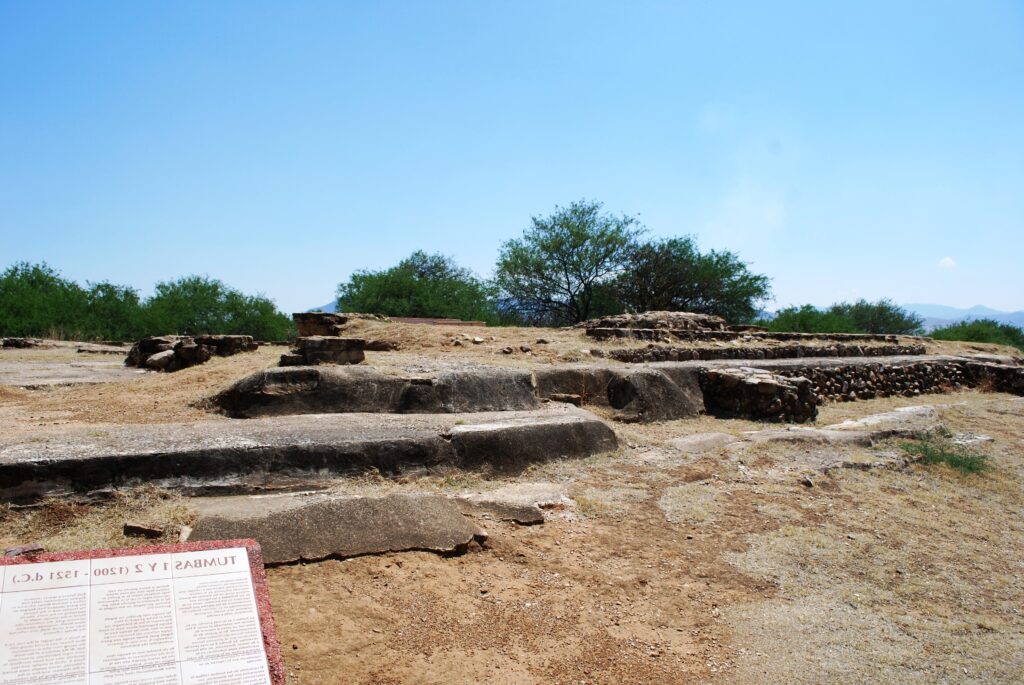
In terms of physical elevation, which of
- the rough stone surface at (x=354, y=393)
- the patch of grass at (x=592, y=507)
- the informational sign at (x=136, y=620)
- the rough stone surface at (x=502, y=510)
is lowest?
the patch of grass at (x=592, y=507)

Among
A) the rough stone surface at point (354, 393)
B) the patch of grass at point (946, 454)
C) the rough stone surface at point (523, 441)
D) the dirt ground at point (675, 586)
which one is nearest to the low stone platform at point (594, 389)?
the rough stone surface at point (354, 393)

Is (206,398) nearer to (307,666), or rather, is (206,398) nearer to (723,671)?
(307,666)

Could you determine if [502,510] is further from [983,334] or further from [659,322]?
[983,334]

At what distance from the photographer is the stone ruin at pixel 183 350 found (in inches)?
322

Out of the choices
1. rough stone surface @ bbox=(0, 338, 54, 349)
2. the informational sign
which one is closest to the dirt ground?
the informational sign

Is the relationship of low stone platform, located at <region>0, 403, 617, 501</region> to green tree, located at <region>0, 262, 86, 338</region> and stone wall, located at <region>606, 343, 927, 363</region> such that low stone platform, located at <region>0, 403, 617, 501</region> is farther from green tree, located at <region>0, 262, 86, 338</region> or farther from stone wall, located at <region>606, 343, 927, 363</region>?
green tree, located at <region>0, 262, 86, 338</region>

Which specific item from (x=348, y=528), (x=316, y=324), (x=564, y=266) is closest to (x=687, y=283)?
(x=564, y=266)

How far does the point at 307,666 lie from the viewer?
2162 millimetres

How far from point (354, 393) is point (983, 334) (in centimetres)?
2799

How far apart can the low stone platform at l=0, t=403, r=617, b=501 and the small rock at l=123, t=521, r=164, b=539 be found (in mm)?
443

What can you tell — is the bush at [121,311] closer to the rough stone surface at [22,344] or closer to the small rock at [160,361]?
the rough stone surface at [22,344]

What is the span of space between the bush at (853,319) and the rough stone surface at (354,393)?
21.8 meters

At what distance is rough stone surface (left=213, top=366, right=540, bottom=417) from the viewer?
502 centimetres

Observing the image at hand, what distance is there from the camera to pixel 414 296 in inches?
948
